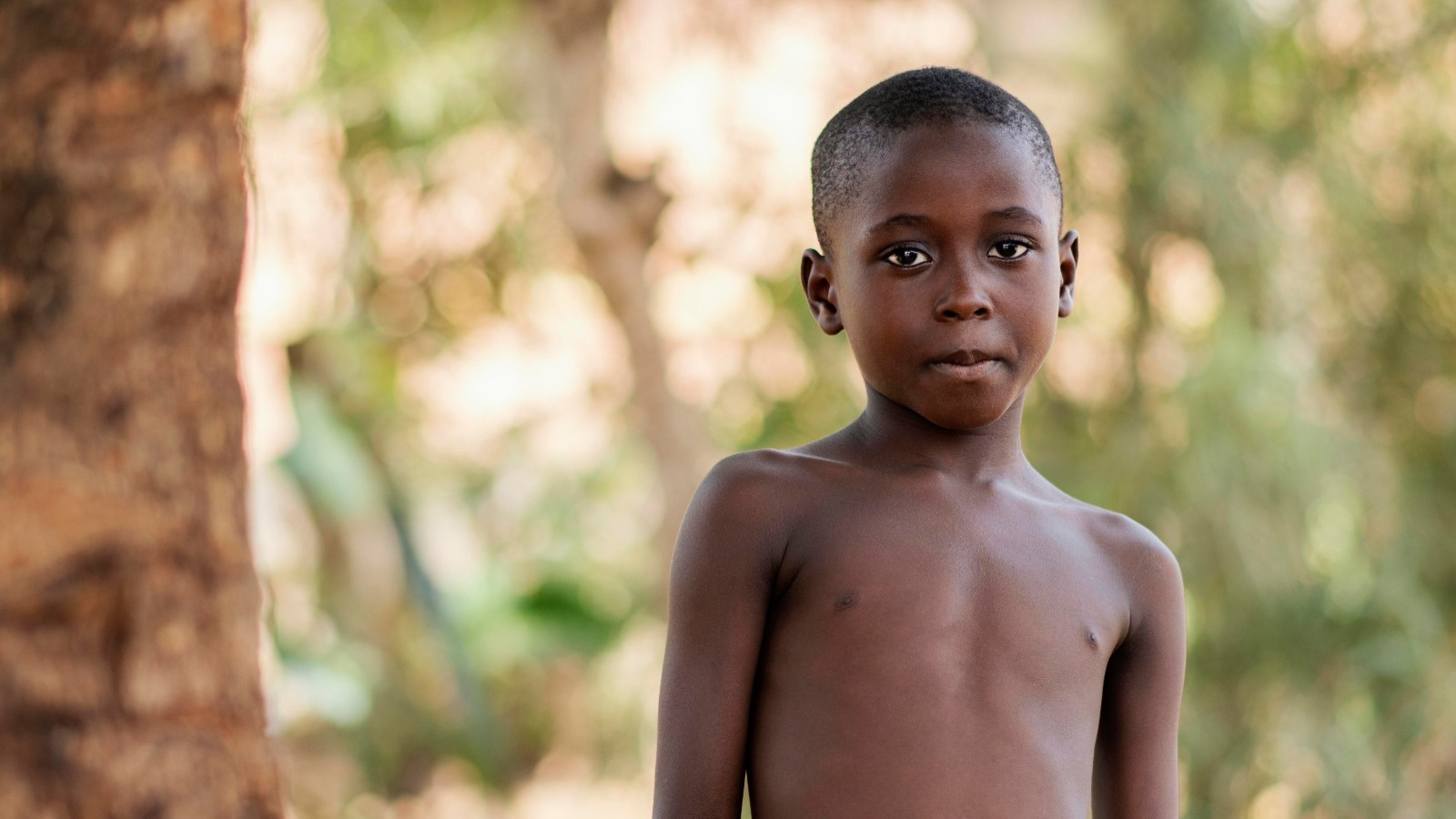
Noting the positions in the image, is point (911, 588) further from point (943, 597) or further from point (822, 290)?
point (822, 290)

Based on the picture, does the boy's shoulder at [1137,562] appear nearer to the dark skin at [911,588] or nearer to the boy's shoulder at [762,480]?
the dark skin at [911,588]

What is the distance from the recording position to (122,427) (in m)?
1.05

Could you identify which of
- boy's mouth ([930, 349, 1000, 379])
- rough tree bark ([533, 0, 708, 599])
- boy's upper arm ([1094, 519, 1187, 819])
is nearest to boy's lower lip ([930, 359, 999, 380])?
boy's mouth ([930, 349, 1000, 379])

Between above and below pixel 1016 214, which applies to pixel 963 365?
below

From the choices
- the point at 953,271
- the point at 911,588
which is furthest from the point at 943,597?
the point at 953,271

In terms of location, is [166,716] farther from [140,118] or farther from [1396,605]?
[1396,605]

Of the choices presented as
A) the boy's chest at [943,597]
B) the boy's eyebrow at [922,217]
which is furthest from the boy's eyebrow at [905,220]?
the boy's chest at [943,597]

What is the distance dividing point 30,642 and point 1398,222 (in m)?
3.74

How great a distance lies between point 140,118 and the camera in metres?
1.08

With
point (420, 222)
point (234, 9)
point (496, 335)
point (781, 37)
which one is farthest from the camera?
point (496, 335)

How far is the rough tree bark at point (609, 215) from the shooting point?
3691mm

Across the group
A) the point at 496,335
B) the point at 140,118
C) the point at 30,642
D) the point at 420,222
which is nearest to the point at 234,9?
the point at 140,118

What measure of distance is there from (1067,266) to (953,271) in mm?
207

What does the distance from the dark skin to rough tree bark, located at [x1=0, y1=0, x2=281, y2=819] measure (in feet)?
1.13
